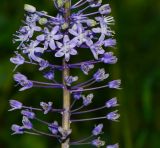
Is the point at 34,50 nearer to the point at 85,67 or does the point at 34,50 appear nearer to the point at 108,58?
the point at 85,67

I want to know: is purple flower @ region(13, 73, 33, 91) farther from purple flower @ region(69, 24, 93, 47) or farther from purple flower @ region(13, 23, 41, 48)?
purple flower @ region(69, 24, 93, 47)

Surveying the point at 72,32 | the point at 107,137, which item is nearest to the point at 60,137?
the point at 72,32

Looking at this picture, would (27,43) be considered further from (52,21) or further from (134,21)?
(134,21)

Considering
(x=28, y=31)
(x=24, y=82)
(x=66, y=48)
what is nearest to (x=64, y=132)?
(x=24, y=82)

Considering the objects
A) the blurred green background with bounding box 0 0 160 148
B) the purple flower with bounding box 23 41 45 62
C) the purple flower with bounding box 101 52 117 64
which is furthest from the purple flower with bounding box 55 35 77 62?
the blurred green background with bounding box 0 0 160 148

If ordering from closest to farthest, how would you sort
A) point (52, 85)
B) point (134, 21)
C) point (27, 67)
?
point (52, 85) < point (27, 67) < point (134, 21)

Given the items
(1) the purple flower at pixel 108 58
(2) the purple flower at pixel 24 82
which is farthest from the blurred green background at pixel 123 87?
(2) the purple flower at pixel 24 82
